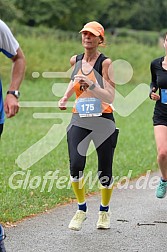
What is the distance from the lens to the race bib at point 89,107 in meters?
6.71

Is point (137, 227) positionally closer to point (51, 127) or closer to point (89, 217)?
point (89, 217)

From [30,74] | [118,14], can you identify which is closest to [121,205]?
[30,74]

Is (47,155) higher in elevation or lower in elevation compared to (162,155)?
lower

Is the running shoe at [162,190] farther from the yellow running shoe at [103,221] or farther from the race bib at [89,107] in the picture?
the race bib at [89,107]

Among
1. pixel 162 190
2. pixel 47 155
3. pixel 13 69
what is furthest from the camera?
pixel 47 155

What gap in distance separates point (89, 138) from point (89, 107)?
1.05 feet

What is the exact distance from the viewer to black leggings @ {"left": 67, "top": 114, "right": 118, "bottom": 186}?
6707 mm

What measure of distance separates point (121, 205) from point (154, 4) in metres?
74.2

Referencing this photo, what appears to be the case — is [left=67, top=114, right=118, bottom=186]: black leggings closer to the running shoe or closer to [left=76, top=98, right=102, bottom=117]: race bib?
[left=76, top=98, right=102, bottom=117]: race bib

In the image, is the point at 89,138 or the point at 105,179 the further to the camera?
the point at 105,179

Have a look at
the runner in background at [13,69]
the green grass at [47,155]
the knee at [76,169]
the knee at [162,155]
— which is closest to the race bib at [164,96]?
the knee at [162,155]

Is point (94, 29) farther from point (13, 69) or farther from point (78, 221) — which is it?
point (78, 221)

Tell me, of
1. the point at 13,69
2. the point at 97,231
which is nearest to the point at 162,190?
the point at 97,231

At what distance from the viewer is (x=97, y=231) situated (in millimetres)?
6855
